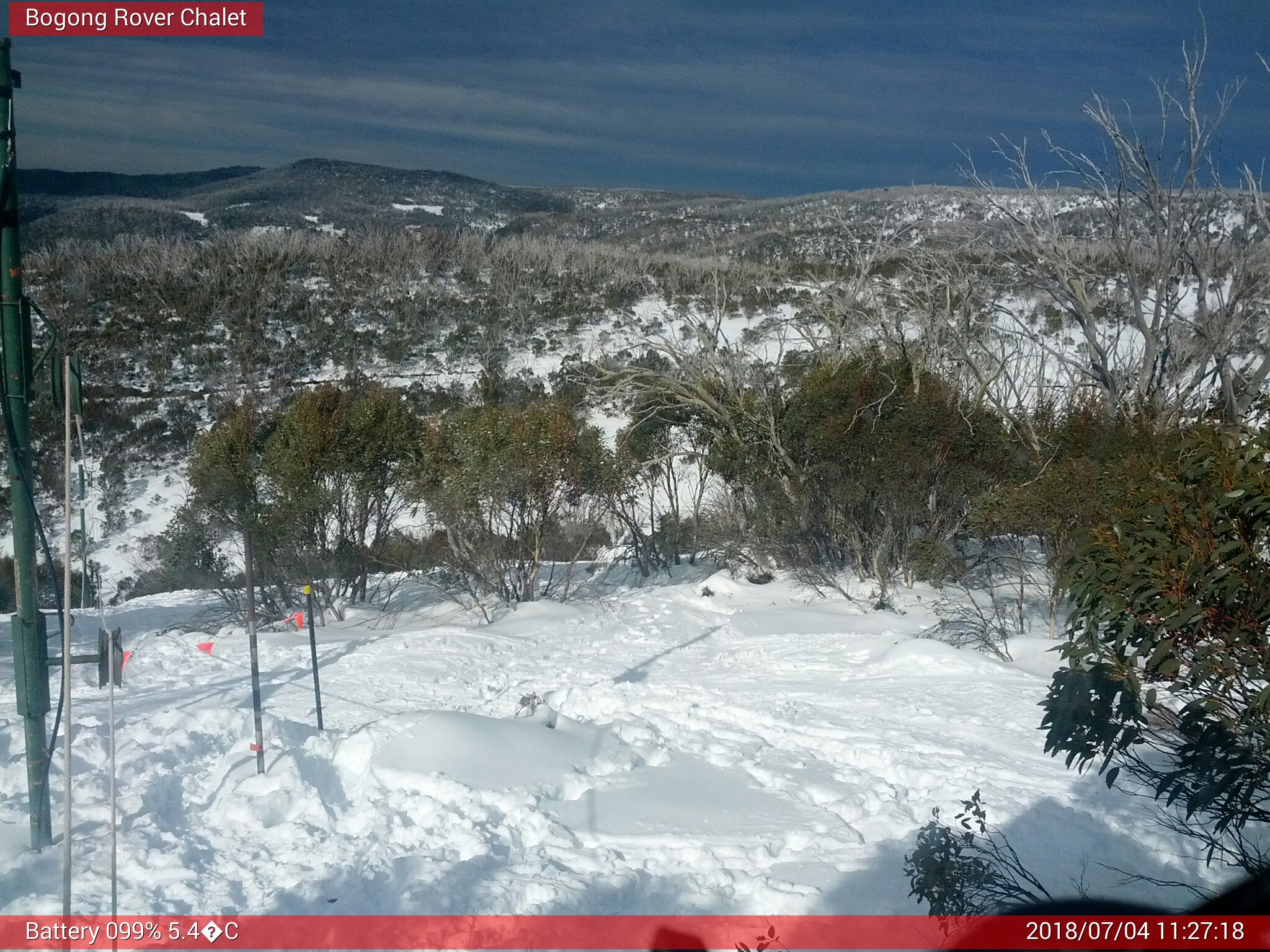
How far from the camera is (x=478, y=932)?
13.2 ft

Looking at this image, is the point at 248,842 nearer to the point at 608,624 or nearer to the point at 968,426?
the point at 608,624

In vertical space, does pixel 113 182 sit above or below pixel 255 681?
above

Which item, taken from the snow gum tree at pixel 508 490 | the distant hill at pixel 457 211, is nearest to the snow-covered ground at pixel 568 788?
the snow gum tree at pixel 508 490

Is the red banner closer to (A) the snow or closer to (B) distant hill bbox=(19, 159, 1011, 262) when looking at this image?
(B) distant hill bbox=(19, 159, 1011, 262)

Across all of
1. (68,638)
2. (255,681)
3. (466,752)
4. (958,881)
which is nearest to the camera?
(68,638)

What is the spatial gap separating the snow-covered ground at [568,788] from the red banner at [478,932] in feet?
0.43

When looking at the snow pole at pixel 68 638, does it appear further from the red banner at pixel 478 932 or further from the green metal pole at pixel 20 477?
the green metal pole at pixel 20 477

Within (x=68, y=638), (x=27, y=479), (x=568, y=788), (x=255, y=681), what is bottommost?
(x=568, y=788)

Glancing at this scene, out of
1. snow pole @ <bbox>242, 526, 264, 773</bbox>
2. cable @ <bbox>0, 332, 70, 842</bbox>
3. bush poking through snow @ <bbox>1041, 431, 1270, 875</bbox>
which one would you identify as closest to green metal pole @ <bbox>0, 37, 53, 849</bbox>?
cable @ <bbox>0, 332, 70, 842</bbox>

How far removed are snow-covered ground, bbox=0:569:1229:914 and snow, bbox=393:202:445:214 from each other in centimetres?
5266

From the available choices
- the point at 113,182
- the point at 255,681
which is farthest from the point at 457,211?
the point at 255,681

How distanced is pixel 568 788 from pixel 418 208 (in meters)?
58.2

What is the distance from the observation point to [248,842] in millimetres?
4727

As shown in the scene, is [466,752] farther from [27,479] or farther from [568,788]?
[27,479]
